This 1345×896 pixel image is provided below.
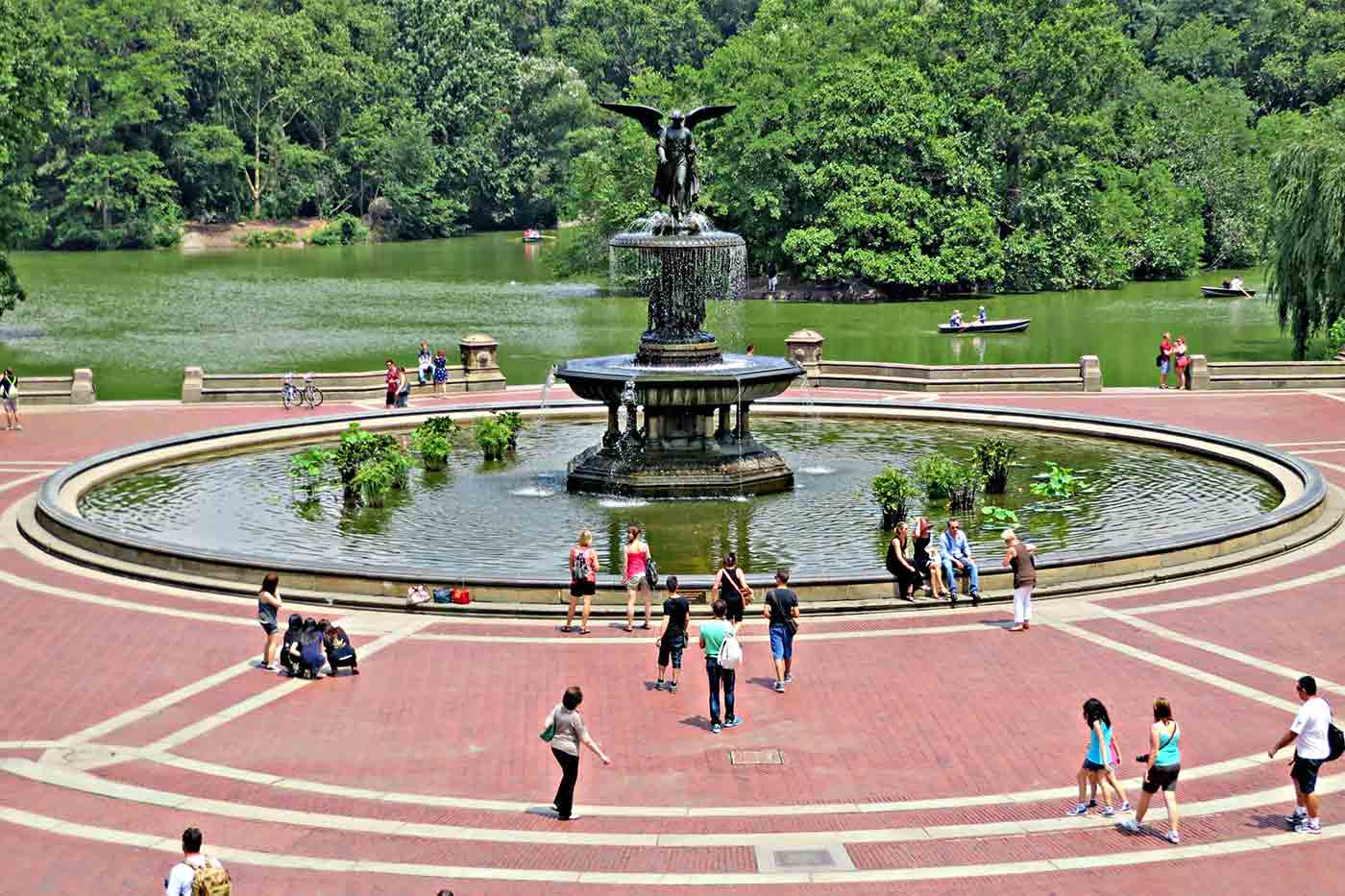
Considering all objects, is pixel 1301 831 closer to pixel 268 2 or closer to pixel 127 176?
pixel 127 176

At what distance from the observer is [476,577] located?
24.1 metres

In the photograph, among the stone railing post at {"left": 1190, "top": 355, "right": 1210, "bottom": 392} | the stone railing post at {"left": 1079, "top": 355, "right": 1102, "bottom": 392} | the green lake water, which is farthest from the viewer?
the green lake water

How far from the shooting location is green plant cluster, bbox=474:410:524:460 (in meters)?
36.6

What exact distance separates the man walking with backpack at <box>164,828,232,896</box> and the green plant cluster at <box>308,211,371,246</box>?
126 m

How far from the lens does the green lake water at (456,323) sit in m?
63.4

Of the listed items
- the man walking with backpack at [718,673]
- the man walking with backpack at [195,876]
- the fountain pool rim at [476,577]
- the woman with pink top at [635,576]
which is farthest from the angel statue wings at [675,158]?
the man walking with backpack at [195,876]

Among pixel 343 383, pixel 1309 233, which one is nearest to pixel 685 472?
pixel 343 383

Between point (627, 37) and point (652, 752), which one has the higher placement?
point (627, 37)

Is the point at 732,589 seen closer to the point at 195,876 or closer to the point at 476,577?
the point at 476,577

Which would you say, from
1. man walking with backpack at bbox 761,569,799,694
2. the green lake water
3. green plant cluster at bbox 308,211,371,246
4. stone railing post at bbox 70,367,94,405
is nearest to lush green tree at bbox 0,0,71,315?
the green lake water

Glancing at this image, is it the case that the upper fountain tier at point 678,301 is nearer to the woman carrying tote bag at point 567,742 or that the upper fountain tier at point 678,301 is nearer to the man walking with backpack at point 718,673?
the man walking with backpack at point 718,673

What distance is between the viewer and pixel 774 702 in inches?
792

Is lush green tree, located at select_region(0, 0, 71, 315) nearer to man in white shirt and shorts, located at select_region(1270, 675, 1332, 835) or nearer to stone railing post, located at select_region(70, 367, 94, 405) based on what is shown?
stone railing post, located at select_region(70, 367, 94, 405)

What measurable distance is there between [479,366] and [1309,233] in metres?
25.4
